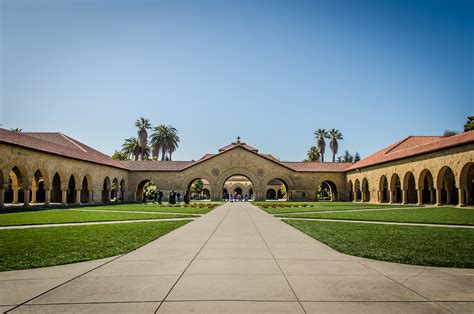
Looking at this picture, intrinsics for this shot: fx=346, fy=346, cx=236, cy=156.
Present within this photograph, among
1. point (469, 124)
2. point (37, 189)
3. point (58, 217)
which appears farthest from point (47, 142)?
point (469, 124)

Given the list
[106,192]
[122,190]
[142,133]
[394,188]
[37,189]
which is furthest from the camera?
[142,133]

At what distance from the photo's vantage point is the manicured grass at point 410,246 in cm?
688

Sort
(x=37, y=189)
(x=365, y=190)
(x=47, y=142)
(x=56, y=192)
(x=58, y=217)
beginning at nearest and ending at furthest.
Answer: (x=58, y=217) < (x=47, y=142) < (x=56, y=192) < (x=37, y=189) < (x=365, y=190)

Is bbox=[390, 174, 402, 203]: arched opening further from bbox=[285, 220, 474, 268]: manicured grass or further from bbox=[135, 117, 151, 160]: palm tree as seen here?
bbox=[135, 117, 151, 160]: palm tree

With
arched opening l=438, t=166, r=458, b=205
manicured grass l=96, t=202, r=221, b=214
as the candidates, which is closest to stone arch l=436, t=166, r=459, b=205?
arched opening l=438, t=166, r=458, b=205

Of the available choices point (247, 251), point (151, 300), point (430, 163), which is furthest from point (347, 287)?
point (430, 163)

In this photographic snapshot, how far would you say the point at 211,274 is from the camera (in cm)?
563

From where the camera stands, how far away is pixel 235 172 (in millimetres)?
51562

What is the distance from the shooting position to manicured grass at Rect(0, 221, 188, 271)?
674 cm

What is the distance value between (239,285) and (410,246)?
5.55 m

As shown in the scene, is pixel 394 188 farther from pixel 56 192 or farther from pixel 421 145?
pixel 56 192

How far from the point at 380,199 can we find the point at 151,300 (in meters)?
40.5

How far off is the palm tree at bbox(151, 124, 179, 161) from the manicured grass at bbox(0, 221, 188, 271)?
65571mm

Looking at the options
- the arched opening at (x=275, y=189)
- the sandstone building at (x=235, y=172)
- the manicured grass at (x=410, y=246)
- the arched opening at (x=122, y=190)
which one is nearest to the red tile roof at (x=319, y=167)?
the sandstone building at (x=235, y=172)
